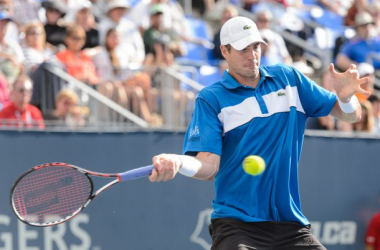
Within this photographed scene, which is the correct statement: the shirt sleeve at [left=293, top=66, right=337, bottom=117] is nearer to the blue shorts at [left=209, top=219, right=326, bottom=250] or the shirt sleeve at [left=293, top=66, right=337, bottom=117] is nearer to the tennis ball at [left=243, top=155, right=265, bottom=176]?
the tennis ball at [left=243, top=155, right=265, bottom=176]

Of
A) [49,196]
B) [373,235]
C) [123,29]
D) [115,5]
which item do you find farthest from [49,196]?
[115,5]

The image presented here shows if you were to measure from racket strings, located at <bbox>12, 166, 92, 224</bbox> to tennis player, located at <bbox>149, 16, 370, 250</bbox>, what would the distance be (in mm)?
917

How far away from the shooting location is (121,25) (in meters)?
11.2

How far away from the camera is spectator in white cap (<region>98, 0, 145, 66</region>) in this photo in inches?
424

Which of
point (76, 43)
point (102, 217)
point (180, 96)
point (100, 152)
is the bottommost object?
point (102, 217)

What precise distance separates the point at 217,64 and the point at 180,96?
238 cm

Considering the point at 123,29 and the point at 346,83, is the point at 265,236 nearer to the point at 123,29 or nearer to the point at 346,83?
the point at 346,83

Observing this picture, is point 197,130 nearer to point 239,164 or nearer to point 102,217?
point 239,164

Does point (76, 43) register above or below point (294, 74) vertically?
above

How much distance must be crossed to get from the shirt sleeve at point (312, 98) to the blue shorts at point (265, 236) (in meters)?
0.81

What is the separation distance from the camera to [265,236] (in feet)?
16.6

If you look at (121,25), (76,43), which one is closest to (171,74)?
(76,43)

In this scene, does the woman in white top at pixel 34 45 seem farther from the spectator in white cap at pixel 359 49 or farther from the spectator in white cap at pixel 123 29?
the spectator in white cap at pixel 359 49

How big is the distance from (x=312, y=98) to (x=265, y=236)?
1.00 metres
